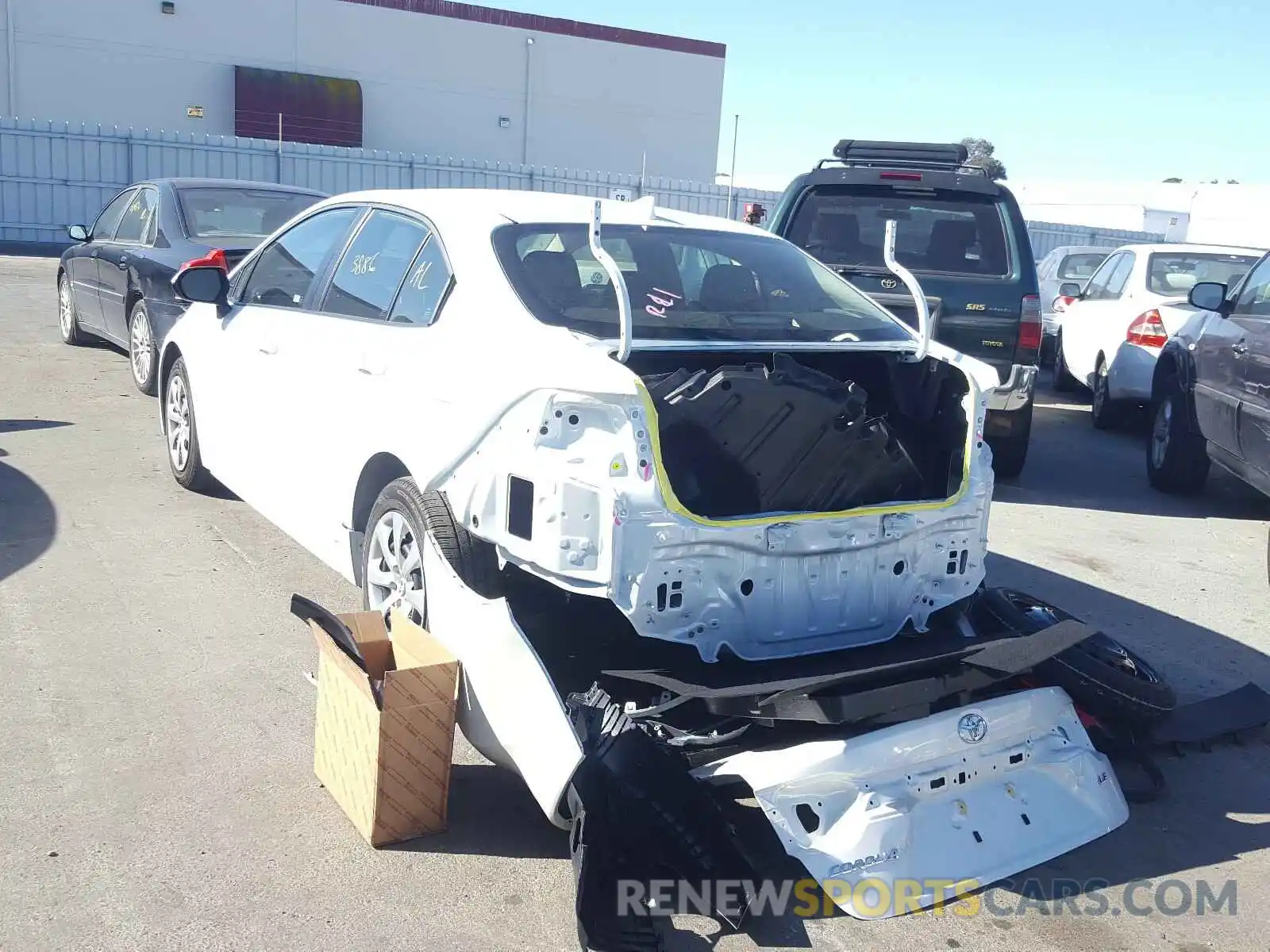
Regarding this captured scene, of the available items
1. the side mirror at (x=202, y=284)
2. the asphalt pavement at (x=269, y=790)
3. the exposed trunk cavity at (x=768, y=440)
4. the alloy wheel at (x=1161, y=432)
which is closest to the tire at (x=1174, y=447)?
the alloy wheel at (x=1161, y=432)

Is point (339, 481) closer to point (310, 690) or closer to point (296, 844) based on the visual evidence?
point (310, 690)

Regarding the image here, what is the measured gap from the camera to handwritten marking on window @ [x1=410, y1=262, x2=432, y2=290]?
4344 mm

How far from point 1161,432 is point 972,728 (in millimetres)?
5960

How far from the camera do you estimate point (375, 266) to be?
477 centimetres

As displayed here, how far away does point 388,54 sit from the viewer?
1334 inches

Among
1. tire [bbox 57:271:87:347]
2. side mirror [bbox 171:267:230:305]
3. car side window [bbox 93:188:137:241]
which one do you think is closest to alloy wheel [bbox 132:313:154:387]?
car side window [bbox 93:188:137:241]

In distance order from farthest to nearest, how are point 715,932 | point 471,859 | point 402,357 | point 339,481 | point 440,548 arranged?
1. point 339,481
2. point 402,357
3. point 440,548
4. point 471,859
5. point 715,932

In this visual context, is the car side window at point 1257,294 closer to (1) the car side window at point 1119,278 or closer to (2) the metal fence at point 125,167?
(1) the car side window at point 1119,278

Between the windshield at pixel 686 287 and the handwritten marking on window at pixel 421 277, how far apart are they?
1.07ft

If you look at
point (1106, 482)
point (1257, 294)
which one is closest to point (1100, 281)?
point (1106, 482)

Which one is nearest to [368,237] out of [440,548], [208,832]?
[440,548]

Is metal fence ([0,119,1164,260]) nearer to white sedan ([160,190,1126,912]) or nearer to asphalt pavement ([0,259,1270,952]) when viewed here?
asphalt pavement ([0,259,1270,952])

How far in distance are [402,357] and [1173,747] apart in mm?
3022

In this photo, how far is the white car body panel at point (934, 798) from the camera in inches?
127
